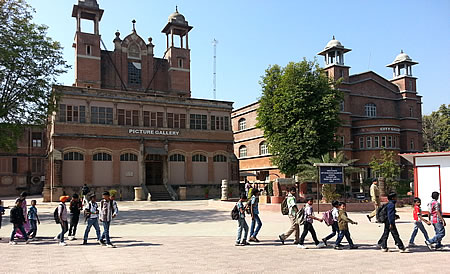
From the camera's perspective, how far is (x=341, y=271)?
28.8ft

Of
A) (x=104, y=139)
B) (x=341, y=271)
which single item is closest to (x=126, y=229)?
(x=341, y=271)

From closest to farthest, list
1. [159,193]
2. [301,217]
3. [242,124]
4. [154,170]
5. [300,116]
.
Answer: [301,217]
[300,116]
[159,193]
[154,170]
[242,124]

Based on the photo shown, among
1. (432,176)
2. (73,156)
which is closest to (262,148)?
(73,156)

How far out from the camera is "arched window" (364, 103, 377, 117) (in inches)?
1972

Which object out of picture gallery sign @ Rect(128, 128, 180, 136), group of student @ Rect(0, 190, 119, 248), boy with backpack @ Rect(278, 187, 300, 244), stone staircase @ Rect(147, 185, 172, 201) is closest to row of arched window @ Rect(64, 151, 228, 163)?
picture gallery sign @ Rect(128, 128, 180, 136)

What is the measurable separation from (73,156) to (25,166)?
2106cm

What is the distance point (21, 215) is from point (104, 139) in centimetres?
2251

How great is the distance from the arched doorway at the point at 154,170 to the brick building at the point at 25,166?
56.7ft

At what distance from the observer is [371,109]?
1983 inches

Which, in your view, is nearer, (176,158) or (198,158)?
(176,158)

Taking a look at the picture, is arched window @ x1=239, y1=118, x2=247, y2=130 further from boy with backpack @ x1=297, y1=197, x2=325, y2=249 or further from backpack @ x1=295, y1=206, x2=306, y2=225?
boy with backpack @ x1=297, y1=197, x2=325, y2=249

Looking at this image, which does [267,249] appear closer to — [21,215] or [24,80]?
[21,215]

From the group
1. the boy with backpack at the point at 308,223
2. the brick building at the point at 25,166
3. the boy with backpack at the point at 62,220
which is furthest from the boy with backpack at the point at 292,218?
the brick building at the point at 25,166

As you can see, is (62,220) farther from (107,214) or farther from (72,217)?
(107,214)
